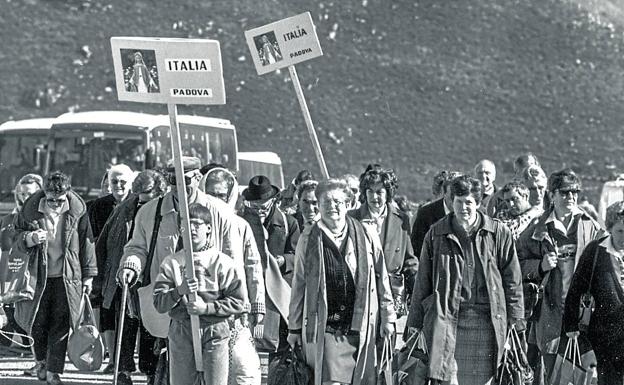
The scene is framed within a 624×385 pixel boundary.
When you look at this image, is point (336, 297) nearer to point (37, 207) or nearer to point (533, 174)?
point (533, 174)

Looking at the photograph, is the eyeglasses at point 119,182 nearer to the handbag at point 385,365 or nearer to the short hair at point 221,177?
the short hair at point 221,177

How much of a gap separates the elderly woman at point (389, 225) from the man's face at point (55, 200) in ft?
7.53

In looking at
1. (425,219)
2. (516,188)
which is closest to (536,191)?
(516,188)

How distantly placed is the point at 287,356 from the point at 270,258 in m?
1.28

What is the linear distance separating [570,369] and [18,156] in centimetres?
A: 1874

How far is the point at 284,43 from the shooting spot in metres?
11.8

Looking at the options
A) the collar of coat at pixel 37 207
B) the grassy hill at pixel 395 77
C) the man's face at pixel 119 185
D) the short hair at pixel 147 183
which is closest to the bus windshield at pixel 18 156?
the man's face at pixel 119 185

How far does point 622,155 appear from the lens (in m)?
62.2

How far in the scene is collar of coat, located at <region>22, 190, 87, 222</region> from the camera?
11.7 m

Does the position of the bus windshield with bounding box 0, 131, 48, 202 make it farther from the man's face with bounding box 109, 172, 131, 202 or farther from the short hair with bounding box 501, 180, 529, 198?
the short hair with bounding box 501, 180, 529, 198

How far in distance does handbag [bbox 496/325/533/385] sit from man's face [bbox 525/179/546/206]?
2778 mm

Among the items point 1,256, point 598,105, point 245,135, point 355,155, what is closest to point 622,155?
point 598,105

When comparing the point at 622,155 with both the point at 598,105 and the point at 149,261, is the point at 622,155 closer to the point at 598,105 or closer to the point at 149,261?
the point at 598,105

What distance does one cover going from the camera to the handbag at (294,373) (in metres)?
8.90
